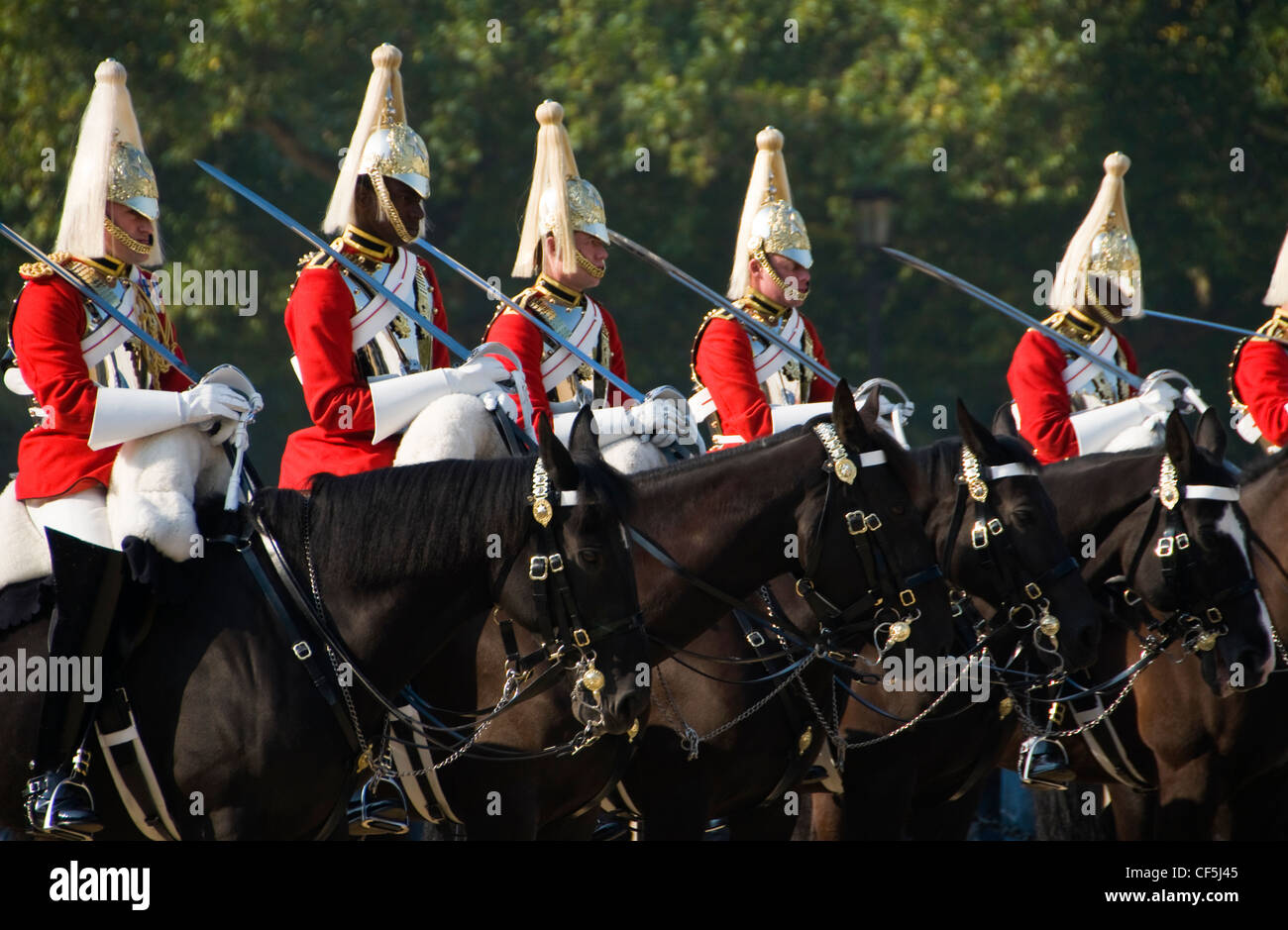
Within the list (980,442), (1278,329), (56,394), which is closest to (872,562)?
(980,442)

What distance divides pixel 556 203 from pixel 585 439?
7.01 feet

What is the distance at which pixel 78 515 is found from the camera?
5199 mm

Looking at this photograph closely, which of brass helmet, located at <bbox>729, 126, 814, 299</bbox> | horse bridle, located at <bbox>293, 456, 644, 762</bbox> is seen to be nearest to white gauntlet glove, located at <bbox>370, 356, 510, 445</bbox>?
horse bridle, located at <bbox>293, 456, 644, 762</bbox>

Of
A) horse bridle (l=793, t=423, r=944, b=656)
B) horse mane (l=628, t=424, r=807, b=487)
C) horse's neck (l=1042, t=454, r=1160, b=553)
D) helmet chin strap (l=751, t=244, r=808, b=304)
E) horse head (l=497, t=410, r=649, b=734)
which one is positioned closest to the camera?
horse head (l=497, t=410, r=649, b=734)

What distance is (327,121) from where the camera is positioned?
18.3 metres

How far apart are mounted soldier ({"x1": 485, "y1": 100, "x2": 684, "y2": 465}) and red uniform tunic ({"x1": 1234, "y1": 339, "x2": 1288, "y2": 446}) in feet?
9.86

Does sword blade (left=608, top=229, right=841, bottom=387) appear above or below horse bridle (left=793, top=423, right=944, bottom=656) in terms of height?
above

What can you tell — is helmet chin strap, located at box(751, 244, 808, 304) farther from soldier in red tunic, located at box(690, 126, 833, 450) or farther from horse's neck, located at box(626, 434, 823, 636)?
horse's neck, located at box(626, 434, 823, 636)

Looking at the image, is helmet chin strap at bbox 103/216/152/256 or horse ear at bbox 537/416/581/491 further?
helmet chin strap at bbox 103/216/152/256

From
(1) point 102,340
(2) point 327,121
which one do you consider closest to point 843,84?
(2) point 327,121

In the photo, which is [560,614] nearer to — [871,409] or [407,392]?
[407,392]

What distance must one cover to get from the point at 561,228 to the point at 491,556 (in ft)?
7.78

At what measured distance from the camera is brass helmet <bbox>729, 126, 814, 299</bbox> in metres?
7.82

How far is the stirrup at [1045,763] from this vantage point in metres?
7.15
